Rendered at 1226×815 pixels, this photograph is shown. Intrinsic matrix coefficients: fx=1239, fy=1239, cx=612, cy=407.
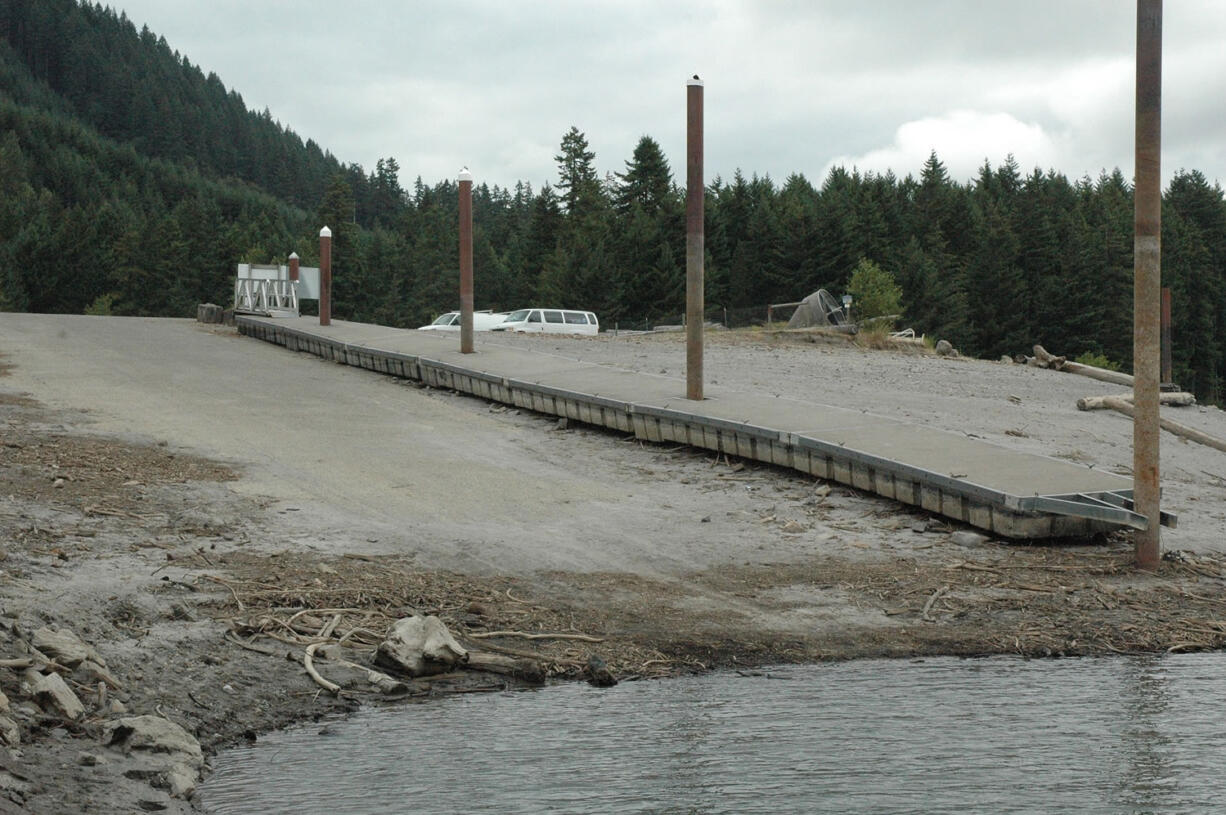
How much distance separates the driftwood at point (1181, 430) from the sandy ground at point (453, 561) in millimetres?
366

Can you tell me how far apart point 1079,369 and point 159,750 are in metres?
26.5

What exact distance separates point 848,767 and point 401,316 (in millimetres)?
107585

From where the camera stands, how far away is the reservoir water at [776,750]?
528 centimetres

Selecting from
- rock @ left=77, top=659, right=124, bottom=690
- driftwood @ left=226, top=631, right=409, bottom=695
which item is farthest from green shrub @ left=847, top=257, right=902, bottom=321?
rock @ left=77, top=659, right=124, bottom=690

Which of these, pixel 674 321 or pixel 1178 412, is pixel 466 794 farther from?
pixel 674 321

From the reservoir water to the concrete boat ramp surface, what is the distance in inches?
115

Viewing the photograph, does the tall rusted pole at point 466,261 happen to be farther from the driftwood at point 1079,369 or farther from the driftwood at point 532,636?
the driftwood at point 1079,369

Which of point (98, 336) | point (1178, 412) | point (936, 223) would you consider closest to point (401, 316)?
point (936, 223)

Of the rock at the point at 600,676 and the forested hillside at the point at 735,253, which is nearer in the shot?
the rock at the point at 600,676

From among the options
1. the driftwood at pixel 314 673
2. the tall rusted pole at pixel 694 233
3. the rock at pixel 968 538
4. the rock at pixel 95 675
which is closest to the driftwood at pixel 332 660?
the driftwood at pixel 314 673

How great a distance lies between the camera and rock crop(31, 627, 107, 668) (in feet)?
20.0

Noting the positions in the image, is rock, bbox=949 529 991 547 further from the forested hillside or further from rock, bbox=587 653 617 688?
the forested hillside

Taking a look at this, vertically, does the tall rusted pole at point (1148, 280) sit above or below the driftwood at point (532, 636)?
above

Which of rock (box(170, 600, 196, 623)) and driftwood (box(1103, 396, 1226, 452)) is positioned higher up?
driftwood (box(1103, 396, 1226, 452))
